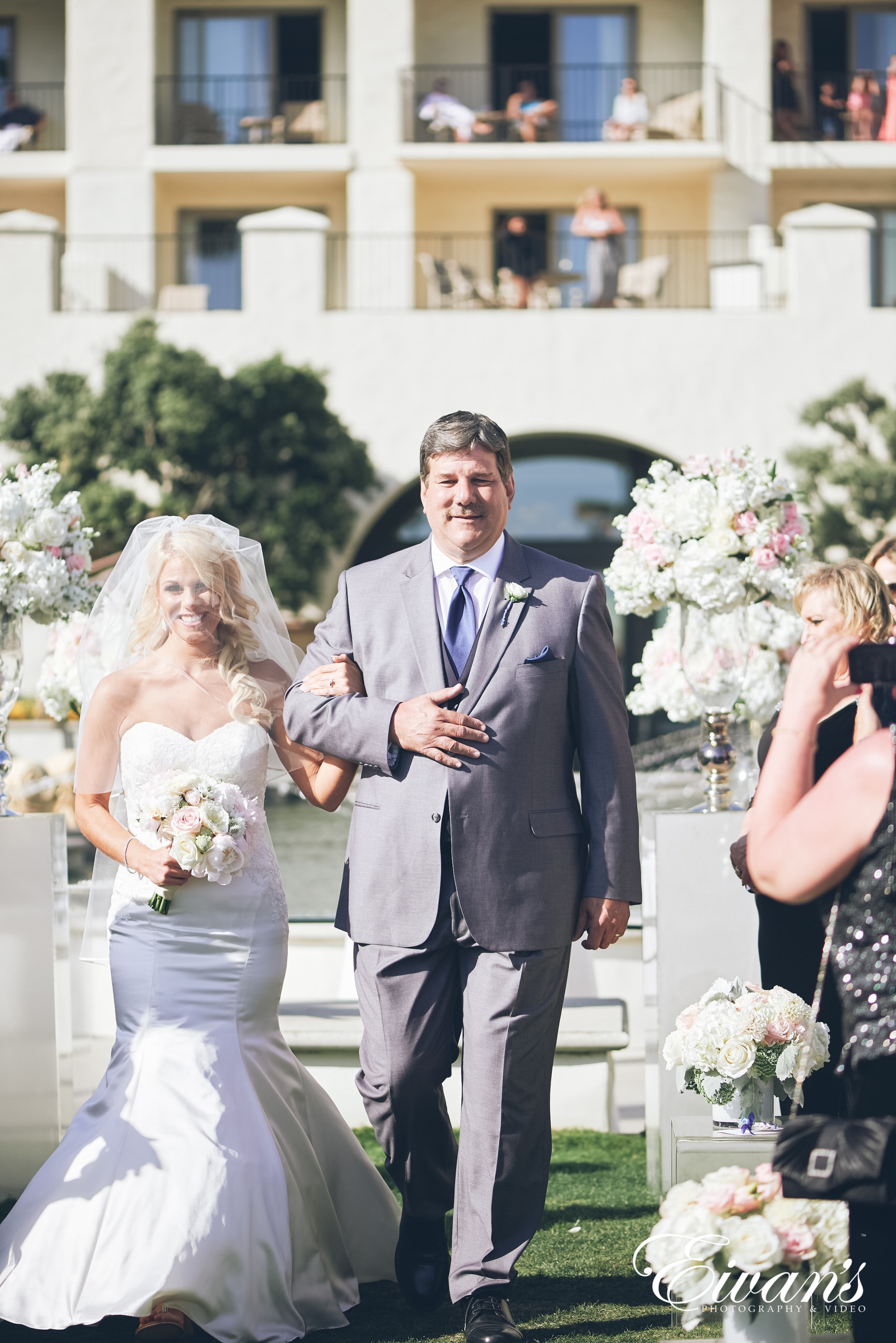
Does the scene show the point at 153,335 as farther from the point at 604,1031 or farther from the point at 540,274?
the point at 604,1031

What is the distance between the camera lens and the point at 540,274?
19953mm

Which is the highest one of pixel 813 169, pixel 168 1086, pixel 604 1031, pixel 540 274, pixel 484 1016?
pixel 813 169

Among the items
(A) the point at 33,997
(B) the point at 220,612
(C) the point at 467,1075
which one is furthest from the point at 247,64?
(C) the point at 467,1075

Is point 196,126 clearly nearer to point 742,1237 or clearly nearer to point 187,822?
point 187,822

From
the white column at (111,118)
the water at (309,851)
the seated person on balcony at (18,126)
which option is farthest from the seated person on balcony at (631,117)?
the water at (309,851)

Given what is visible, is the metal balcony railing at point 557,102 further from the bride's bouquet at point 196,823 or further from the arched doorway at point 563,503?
the bride's bouquet at point 196,823

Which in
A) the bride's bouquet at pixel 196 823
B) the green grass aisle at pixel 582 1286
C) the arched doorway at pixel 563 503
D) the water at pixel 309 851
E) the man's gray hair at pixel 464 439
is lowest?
the water at pixel 309 851

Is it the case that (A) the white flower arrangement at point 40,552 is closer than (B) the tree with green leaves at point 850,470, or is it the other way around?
(A) the white flower arrangement at point 40,552

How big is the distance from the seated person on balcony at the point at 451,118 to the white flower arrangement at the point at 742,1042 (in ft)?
57.4

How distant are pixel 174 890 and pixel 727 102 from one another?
18257mm

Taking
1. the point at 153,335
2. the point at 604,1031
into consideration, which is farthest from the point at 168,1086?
the point at 153,335

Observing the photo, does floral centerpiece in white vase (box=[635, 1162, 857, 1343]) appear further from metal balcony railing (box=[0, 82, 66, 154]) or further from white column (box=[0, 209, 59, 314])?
metal balcony railing (box=[0, 82, 66, 154])

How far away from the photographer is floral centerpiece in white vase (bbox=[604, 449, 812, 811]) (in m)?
5.12

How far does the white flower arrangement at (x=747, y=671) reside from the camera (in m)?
6.11
